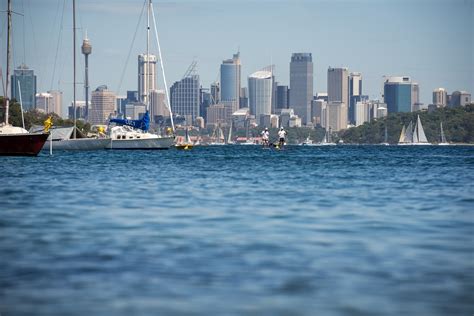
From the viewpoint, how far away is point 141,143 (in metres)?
128

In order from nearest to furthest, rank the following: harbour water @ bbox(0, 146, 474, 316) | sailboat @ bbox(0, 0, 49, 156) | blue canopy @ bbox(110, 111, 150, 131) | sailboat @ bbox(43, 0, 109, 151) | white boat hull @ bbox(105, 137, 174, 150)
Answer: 1. harbour water @ bbox(0, 146, 474, 316)
2. sailboat @ bbox(0, 0, 49, 156)
3. sailboat @ bbox(43, 0, 109, 151)
4. white boat hull @ bbox(105, 137, 174, 150)
5. blue canopy @ bbox(110, 111, 150, 131)

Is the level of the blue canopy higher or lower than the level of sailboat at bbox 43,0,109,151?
higher

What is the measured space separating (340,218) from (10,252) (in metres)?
9.10

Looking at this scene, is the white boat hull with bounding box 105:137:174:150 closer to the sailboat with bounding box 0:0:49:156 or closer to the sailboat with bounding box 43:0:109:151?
the sailboat with bounding box 43:0:109:151

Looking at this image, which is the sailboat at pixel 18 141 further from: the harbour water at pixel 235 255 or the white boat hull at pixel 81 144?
the white boat hull at pixel 81 144

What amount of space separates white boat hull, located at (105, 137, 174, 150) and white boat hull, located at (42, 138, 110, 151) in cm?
139

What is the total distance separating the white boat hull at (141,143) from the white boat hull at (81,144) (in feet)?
4.57

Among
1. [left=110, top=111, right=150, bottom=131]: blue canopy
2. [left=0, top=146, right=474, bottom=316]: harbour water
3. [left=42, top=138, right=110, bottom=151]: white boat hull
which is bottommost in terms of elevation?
[left=0, top=146, right=474, bottom=316]: harbour water

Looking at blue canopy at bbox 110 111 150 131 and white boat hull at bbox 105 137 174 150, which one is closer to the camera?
white boat hull at bbox 105 137 174 150

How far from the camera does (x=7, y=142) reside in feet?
237

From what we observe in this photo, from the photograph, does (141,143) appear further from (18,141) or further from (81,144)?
(18,141)

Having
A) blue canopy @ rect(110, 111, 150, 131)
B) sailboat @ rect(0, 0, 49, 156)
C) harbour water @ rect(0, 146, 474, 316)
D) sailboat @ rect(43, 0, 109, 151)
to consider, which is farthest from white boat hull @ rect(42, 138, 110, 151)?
harbour water @ rect(0, 146, 474, 316)

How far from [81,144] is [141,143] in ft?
25.1

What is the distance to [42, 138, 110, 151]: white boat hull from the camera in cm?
12331
